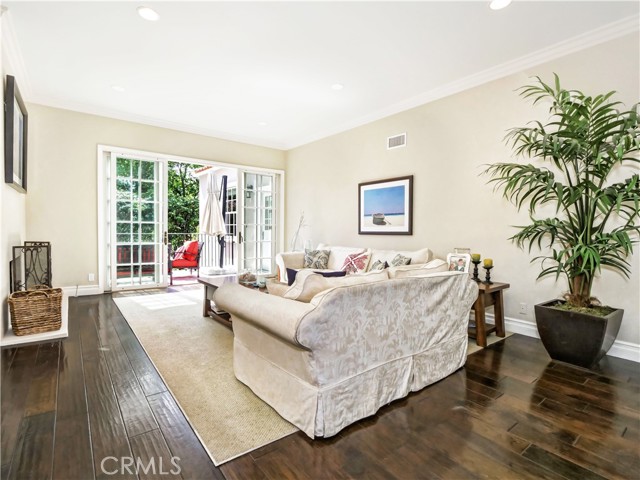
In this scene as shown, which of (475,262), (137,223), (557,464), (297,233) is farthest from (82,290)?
(557,464)

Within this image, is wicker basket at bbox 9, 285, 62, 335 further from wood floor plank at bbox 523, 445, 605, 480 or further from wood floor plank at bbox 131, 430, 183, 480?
wood floor plank at bbox 523, 445, 605, 480

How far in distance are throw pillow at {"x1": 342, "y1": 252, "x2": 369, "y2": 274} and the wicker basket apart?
321 cm

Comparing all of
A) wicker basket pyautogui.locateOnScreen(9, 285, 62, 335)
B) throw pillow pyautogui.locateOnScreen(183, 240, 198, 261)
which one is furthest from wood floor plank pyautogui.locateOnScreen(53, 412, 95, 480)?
throw pillow pyautogui.locateOnScreen(183, 240, 198, 261)

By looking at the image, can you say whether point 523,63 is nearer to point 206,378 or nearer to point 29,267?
point 206,378

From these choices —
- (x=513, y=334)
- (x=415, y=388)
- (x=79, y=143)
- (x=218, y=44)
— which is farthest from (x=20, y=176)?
(x=513, y=334)

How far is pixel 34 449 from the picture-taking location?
61.8 inches

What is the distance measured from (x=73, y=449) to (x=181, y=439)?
0.49 m

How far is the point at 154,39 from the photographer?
3107 mm

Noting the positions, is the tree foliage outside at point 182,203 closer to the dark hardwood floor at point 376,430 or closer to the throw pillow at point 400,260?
the throw pillow at point 400,260

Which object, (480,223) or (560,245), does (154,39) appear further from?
(560,245)

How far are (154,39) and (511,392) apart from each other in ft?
13.8

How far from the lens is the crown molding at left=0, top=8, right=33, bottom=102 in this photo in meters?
2.87

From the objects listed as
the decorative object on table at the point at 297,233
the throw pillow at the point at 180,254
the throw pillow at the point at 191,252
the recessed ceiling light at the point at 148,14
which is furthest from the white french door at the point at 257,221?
the recessed ceiling light at the point at 148,14

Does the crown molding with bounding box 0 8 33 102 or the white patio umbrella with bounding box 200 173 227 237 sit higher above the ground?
the crown molding with bounding box 0 8 33 102
